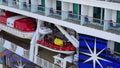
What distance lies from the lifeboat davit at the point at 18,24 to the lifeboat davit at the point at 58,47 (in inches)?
32.1

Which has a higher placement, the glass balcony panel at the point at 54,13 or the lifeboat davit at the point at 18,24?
the glass balcony panel at the point at 54,13

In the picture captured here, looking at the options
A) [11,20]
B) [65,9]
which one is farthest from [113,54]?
[11,20]

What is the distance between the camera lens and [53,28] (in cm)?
1085

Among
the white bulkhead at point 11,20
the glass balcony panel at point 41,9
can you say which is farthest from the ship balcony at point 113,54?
the white bulkhead at point 11,20

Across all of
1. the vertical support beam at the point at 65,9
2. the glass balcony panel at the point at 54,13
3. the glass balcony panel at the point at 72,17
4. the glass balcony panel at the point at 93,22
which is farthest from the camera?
the glass balcony panel at the point at 54,13

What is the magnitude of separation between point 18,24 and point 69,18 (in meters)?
2.64

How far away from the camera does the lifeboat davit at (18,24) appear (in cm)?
1084

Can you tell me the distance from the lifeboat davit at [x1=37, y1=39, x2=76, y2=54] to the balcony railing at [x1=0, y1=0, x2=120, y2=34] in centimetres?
93

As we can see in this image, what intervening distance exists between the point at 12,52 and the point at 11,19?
1644 mm

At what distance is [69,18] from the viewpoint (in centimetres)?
933

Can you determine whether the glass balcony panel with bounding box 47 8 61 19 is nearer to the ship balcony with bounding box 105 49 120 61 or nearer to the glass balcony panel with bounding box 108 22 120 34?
the glass balcony panel with bounding box 108 22 120 34

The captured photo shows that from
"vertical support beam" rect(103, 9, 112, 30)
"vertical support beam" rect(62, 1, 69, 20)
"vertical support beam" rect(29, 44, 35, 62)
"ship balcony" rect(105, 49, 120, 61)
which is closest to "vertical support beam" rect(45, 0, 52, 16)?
"vertical support beam" rect(62, 1, 69, 20)

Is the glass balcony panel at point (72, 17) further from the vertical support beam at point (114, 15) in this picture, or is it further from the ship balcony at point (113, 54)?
the ship balcony at point (113, 54)

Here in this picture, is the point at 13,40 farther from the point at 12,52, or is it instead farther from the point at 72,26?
the point at 72,26
